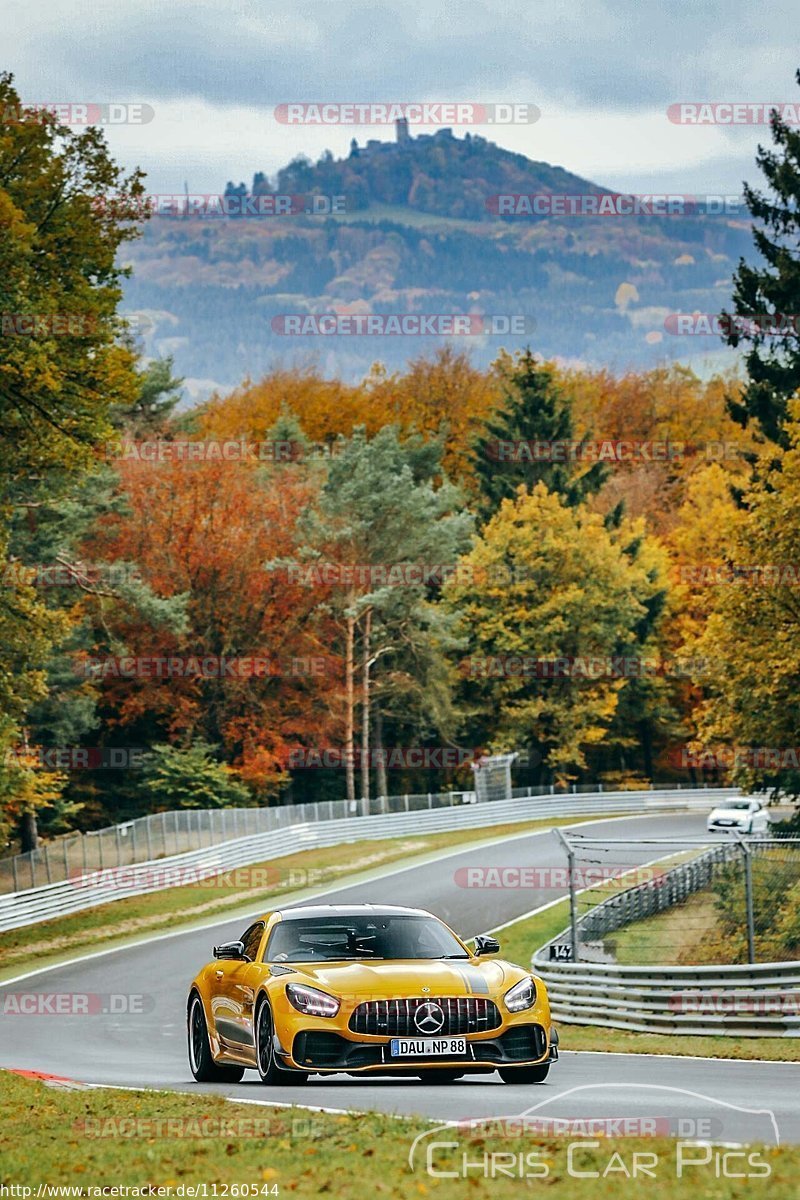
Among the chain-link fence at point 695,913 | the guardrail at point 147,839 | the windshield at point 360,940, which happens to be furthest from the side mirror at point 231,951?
the guardrail at point 147,839

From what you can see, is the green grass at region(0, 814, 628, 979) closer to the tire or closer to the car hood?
the tire

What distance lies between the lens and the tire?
42.1ft

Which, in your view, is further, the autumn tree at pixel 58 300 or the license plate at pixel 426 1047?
the autumn tree at pixel 58 300

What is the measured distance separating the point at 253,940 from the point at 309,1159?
5.47 m

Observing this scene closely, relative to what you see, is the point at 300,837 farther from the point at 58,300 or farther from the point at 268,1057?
the point at 268,1057

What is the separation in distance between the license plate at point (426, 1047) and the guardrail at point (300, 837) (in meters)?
30.5

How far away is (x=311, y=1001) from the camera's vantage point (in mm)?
12500

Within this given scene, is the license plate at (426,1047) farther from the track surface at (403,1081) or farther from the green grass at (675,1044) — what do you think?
the green grass at (675,1044)

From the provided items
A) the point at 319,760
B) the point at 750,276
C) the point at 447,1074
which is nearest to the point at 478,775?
the point at 319,760

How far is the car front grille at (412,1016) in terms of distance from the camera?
12.4 m

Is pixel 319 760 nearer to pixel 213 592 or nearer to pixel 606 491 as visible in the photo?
pixel 213 592

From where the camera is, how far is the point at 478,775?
73.6 metres

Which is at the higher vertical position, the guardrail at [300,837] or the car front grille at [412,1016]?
the car front grille at [412,1016]

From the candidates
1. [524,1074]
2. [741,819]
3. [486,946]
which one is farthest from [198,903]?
[524,1074]
